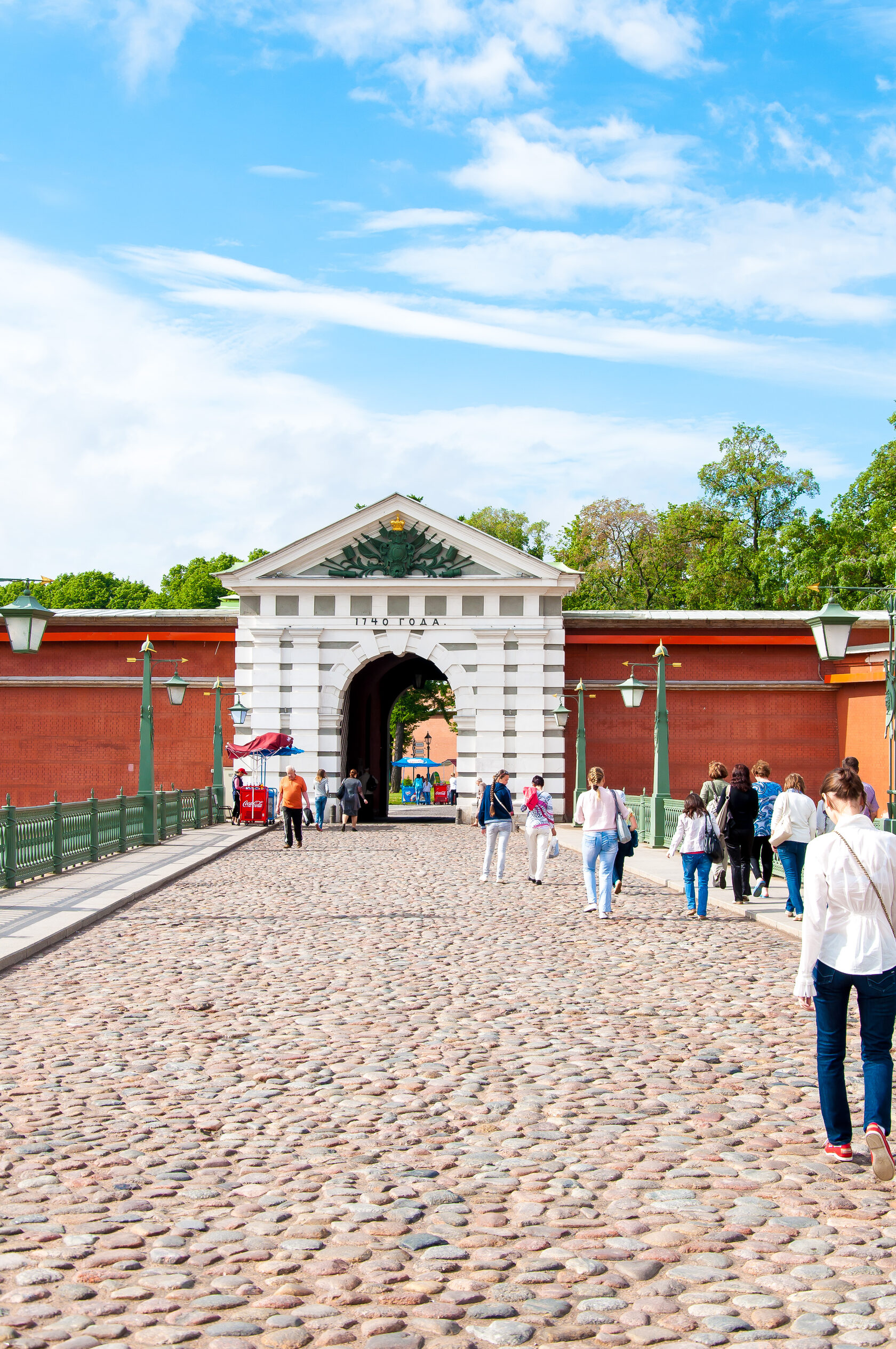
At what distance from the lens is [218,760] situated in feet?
116

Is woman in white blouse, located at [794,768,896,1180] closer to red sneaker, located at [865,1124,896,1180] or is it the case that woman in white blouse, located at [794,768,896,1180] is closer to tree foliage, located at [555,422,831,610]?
red sneaker, located at [865,1124,896,1180]

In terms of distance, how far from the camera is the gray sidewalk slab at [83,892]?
1186 centimetres

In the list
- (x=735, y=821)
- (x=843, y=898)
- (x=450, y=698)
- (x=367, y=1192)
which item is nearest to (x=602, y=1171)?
(x=367, y=1192)

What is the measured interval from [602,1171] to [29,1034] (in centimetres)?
404

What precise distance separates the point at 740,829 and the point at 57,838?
9.15 meters

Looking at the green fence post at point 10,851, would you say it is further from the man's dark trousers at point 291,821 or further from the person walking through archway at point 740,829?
the man's dark trousers at point 291,821

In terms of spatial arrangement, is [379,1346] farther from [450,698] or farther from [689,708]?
[450,698]

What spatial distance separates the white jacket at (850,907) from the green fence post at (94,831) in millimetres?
16184

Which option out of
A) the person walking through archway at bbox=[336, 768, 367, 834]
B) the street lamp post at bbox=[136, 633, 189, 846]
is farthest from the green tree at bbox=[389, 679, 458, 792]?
the street lamp post at bbox=[136, 633, 189, 846]

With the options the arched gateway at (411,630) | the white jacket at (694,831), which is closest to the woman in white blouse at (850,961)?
the white jacket at (694,831)

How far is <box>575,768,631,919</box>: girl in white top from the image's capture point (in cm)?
1417

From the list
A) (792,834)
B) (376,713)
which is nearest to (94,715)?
(376,713)

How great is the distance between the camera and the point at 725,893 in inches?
659

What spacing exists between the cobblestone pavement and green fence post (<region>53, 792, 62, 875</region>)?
24.4ft
